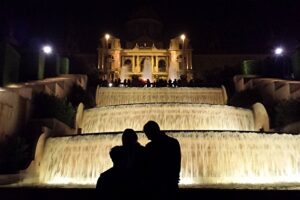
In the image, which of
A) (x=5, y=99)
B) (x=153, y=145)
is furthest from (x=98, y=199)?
(x=5, y=99)

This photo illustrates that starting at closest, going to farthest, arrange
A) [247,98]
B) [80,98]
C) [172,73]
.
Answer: [247,98] < [80,98] < [172,73]

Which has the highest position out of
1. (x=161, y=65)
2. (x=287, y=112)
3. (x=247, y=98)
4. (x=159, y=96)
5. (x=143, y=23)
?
(x=143, y=23)

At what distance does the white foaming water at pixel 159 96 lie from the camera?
18.3m

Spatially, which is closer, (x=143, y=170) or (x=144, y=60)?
(x=143, y=170)

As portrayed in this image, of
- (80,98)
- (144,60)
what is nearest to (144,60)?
(144,60)

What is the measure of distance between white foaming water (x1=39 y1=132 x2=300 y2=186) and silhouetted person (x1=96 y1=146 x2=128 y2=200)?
570cm

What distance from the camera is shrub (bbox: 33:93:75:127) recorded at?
42.0 feet

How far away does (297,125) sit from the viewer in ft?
41.8

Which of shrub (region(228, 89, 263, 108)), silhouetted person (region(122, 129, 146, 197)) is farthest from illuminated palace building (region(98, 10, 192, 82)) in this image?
silhouetted person (region(122, 129, 146, 197))

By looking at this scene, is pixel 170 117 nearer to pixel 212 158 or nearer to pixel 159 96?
pixel 212 158

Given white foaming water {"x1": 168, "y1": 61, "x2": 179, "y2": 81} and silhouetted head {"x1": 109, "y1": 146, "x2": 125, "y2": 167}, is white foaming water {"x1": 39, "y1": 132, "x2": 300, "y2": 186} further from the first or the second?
white foaming water {"x1": 168, "y1": 61, "x2": 179, "y2": 81}

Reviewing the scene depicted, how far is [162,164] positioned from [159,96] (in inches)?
546

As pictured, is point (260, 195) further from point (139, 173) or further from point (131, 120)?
point (131, 120)

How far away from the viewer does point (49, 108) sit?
13.0 metres
